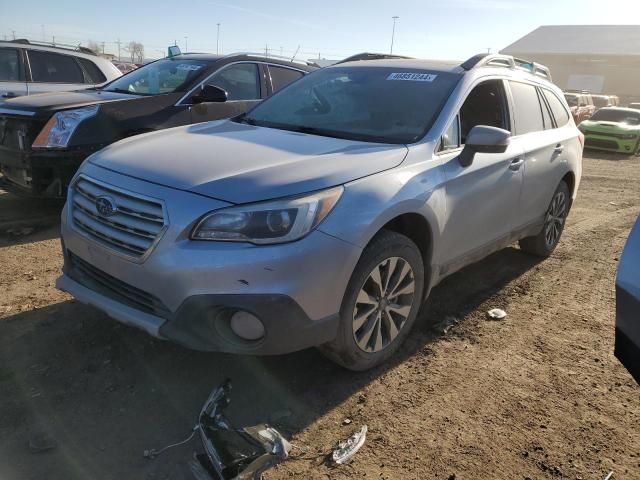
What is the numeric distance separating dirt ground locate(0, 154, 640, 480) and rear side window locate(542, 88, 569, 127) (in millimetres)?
1931

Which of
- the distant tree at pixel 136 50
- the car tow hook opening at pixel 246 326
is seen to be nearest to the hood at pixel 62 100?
the car tow hook opening at pixel 246 326

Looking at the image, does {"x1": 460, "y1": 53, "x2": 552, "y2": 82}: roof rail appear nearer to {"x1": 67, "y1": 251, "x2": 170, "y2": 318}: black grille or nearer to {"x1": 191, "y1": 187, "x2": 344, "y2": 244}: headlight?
{"x1": 191, "y1": 187, "x2": 344, "y2": 244}: headlight

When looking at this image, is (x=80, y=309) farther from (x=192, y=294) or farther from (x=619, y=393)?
(x=619, y=393)

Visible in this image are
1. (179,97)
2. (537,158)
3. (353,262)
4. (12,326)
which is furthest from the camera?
(179,97)

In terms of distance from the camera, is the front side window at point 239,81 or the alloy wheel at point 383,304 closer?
the alloy wheel at point 383,304

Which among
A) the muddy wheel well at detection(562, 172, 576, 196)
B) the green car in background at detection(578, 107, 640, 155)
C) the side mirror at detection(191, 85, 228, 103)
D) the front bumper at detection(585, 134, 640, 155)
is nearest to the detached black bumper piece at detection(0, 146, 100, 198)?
the side mirror at detection(191, 85, 228, 103)

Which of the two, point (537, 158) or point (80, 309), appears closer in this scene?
point (80, 309)

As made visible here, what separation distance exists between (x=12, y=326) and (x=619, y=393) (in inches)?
148

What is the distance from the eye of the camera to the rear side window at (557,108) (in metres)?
5.00

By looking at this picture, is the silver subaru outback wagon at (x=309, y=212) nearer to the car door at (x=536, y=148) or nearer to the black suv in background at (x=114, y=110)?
the car door at (x=536, y=148)

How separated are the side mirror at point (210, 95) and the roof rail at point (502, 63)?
Answer: 2556mm

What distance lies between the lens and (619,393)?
312 cm

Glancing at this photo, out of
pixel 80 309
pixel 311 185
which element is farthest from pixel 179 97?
pixel 311 185

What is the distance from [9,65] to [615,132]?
1617 cm
